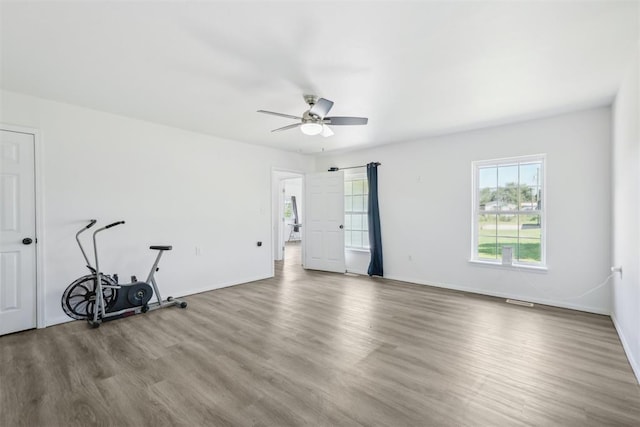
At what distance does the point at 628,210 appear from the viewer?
268 cm

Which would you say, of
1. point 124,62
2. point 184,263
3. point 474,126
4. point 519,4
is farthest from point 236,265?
point 519,4

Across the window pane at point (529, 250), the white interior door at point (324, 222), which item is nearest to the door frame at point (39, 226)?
the white interior door at point (324, 222)

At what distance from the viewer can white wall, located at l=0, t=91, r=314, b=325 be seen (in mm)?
3428

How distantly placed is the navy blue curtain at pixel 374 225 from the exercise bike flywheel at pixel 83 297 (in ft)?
13.8

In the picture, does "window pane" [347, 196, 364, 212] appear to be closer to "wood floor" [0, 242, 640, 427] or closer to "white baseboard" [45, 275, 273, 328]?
"white baseboard" [45, 275, 273, 328]

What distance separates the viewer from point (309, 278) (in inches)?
227

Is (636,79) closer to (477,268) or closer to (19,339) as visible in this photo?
(477,268)

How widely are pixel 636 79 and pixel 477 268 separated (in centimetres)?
301

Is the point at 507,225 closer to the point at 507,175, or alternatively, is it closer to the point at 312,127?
the point at 507,175

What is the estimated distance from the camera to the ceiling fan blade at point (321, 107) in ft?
9.36

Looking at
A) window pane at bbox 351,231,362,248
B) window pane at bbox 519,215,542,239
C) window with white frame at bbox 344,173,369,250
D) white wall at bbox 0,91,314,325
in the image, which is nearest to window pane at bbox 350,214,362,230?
window with white frame at bbox 344,173,369,250

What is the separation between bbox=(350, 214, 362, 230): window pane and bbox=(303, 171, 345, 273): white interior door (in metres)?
0.35

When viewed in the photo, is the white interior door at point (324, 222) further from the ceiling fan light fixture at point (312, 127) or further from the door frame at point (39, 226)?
the door frame at point (39, 226)

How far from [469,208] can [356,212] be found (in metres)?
2.30
